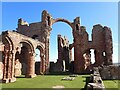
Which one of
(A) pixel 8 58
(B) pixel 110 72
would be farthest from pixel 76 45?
(A) pixel 8 58

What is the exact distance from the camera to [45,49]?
28.2 m

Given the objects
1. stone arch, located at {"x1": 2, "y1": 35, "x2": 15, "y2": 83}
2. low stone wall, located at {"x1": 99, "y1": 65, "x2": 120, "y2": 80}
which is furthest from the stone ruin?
low stone wall, located at {"x1": 99, "y1": 65, "x2": 120, "y2": 80}

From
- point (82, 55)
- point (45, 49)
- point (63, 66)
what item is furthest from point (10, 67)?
point (63, 66)

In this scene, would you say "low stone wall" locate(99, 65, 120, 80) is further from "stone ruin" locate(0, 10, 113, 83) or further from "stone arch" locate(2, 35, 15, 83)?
"stone ruin" locate(0, 10, 113, 83)

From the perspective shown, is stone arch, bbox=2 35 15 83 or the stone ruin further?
the stone ruin

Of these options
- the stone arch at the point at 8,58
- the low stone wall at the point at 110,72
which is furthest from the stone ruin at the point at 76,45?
the low stone wall at the point at 110,72

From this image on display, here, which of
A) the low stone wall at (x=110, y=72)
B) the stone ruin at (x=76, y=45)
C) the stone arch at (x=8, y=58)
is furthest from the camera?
the stone ruin at (x=76, y=45)

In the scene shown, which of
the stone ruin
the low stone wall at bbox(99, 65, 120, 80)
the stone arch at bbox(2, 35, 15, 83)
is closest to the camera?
the stone arch at bbox(2, 35, 15, 83)

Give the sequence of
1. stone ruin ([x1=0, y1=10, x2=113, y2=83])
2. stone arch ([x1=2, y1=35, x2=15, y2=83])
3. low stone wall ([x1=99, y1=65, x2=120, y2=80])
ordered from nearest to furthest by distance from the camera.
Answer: stone arch ([x1=2, y1=35, x2=15, y2=83]) < low stone wall ([x1=99, y1=65, x2=120, y2=80]) < stone ruin ([x1=0, y1=10, x2=113, y2=83])

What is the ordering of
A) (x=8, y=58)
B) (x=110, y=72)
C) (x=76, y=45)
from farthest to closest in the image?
(x=76, y=45)
(x=110, y=72)
(x=8, y=58)

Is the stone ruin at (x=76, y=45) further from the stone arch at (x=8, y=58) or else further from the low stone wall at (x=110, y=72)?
the low stone wall at (x=110, y=72)

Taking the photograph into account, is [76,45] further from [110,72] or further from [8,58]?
[8,58]

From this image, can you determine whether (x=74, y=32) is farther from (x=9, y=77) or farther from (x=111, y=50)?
(x=9, y=77)

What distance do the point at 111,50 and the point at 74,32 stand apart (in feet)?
23.7
